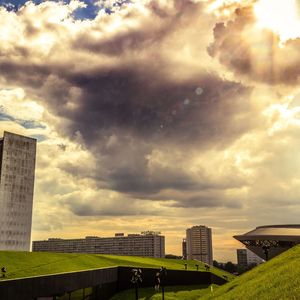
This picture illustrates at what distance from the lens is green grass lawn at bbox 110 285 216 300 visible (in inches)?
2707

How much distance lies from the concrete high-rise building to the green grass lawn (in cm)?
10112

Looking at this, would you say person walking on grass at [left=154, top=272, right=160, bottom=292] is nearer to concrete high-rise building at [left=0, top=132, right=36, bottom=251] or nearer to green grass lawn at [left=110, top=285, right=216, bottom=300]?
green grass lawn at [left=110, top=285, right=216, bottom=300]

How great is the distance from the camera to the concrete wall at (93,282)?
46406 millimetres

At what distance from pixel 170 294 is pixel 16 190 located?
109 metres

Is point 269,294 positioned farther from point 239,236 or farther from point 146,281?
point 239,236

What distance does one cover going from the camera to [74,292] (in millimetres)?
58125

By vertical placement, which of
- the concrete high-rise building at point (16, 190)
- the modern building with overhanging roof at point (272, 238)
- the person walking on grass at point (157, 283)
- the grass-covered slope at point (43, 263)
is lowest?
the person walking on grass at point (157, 283)

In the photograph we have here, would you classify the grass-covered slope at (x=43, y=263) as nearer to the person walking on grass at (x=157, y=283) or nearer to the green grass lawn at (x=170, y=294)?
the green grass lawn at (x=170, y=294)

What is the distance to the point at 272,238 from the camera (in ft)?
332

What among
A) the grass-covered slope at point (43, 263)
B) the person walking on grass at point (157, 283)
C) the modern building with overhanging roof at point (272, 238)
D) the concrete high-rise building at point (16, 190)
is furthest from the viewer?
the concrete high-rise building at point (16, 190)

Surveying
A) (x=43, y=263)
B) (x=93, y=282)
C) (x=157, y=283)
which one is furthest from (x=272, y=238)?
(x=43, y=263)

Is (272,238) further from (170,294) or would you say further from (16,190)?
(16,190)

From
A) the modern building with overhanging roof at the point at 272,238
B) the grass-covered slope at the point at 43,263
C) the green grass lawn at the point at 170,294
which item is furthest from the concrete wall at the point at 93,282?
the modern building with overhanging roof at the point at 272,238

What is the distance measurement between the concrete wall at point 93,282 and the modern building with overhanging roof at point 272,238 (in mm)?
16725
